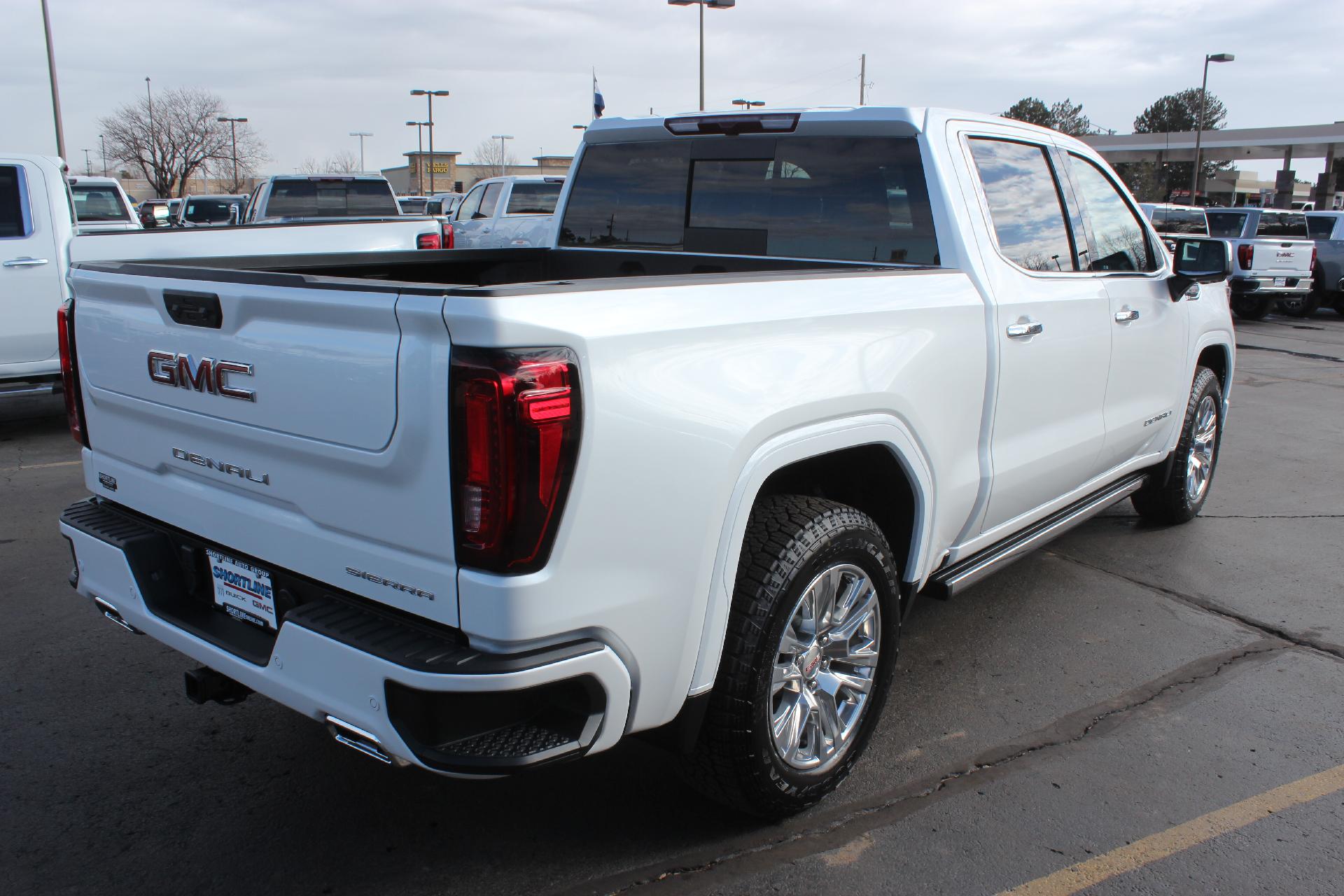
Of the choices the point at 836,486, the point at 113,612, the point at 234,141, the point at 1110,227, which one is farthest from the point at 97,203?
the point at 234,141

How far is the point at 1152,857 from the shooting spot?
2852mm

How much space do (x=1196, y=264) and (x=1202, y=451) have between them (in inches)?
59.2

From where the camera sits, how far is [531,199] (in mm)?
16844

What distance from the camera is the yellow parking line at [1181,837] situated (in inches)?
108

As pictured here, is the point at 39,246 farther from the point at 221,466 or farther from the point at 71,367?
the point at 221,466

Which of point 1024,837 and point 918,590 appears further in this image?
point 918,590

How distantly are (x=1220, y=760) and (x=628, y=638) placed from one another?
2.19 meters

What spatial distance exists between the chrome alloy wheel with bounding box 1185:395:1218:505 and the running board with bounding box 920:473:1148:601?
3.10ft

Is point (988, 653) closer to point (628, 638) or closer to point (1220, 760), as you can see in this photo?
point (1220, 760)

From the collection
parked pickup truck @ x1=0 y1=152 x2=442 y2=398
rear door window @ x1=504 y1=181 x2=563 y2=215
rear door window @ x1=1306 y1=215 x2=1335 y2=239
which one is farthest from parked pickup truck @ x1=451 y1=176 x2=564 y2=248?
rear door window @ x1=1306 y1=215 x2=1335 y2=239

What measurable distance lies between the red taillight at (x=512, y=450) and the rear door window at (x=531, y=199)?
1490cm

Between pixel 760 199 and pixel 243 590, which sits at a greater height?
pixel 760 199

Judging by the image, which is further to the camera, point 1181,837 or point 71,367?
point 71,367

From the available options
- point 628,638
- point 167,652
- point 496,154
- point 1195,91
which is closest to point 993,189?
point 628,638
